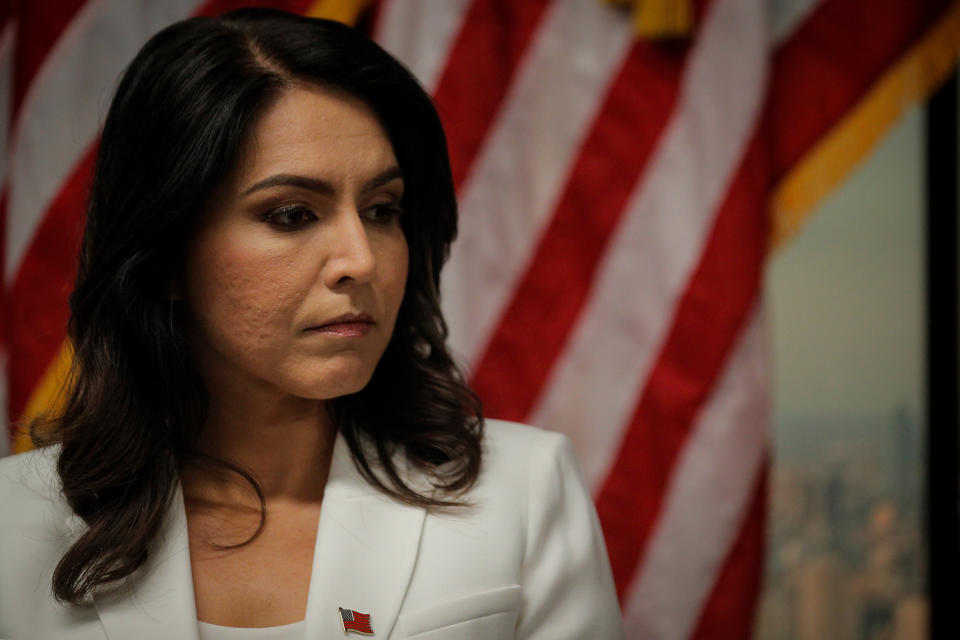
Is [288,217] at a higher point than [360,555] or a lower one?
higher

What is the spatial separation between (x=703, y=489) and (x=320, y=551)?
0.96 metres

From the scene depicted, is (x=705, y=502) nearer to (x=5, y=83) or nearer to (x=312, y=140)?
(x=312, y=140)

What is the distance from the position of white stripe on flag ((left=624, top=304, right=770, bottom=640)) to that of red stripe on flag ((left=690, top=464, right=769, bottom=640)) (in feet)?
0.05

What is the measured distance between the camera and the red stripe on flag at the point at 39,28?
1.80 meters

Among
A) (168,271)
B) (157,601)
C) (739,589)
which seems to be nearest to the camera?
(157,601)

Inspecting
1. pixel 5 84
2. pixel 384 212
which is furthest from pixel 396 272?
pixel 5 84

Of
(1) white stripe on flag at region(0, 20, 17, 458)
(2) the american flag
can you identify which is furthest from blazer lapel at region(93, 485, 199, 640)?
(1) white stripe on flag at region(0, 20, 17, 458)

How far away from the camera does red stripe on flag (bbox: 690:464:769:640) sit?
5.82ft

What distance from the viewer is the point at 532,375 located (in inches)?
72.5

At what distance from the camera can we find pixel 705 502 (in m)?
1.78

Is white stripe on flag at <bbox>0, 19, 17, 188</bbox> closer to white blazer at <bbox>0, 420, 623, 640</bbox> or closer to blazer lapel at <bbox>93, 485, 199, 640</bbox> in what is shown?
white blazer at <bbox>0, 420, 623, 640</bbox>

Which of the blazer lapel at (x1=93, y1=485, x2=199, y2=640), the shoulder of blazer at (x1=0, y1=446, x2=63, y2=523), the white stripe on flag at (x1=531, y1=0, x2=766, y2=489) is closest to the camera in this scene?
the blazer lapel at (x1=93, y1=485, x2=199, y2=640)

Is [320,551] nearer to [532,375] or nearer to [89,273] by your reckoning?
[89,273]

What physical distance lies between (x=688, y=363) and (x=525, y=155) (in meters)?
0.54
